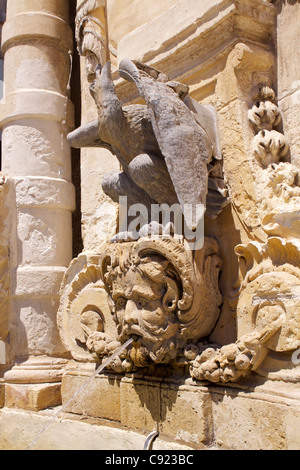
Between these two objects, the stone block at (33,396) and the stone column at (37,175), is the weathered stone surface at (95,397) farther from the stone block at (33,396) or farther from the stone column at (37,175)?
the stone column at (37,175)

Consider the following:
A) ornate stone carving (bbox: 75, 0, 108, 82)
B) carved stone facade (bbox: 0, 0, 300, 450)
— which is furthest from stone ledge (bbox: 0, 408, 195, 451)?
ornate stone carving (bbox: 75, 0, 108, 82)

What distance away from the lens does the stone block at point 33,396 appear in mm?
3455

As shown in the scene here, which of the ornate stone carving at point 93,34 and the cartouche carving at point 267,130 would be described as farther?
the ornate stone carving at point 93,34

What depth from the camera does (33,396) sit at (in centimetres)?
345

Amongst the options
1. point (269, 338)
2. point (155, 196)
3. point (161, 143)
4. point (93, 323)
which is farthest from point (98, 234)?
point (269, 338)

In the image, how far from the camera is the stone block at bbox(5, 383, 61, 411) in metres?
3.46

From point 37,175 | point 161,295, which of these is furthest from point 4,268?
point 161,295

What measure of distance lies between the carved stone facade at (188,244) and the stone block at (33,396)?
1cm

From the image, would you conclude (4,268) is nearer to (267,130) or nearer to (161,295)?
(161,295)

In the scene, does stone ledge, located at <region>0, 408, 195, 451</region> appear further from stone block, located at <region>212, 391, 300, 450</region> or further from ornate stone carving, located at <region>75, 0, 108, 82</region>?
ornate stone carving, located at <region>75, 0, 108, 82</region>

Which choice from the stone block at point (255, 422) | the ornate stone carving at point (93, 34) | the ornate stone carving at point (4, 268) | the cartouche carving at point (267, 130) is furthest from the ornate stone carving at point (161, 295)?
the ornate stone carving at point (93, 34)

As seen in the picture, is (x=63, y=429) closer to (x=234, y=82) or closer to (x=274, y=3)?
(x=234, y=82)

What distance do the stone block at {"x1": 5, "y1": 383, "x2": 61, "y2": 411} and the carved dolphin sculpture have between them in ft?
4.96
